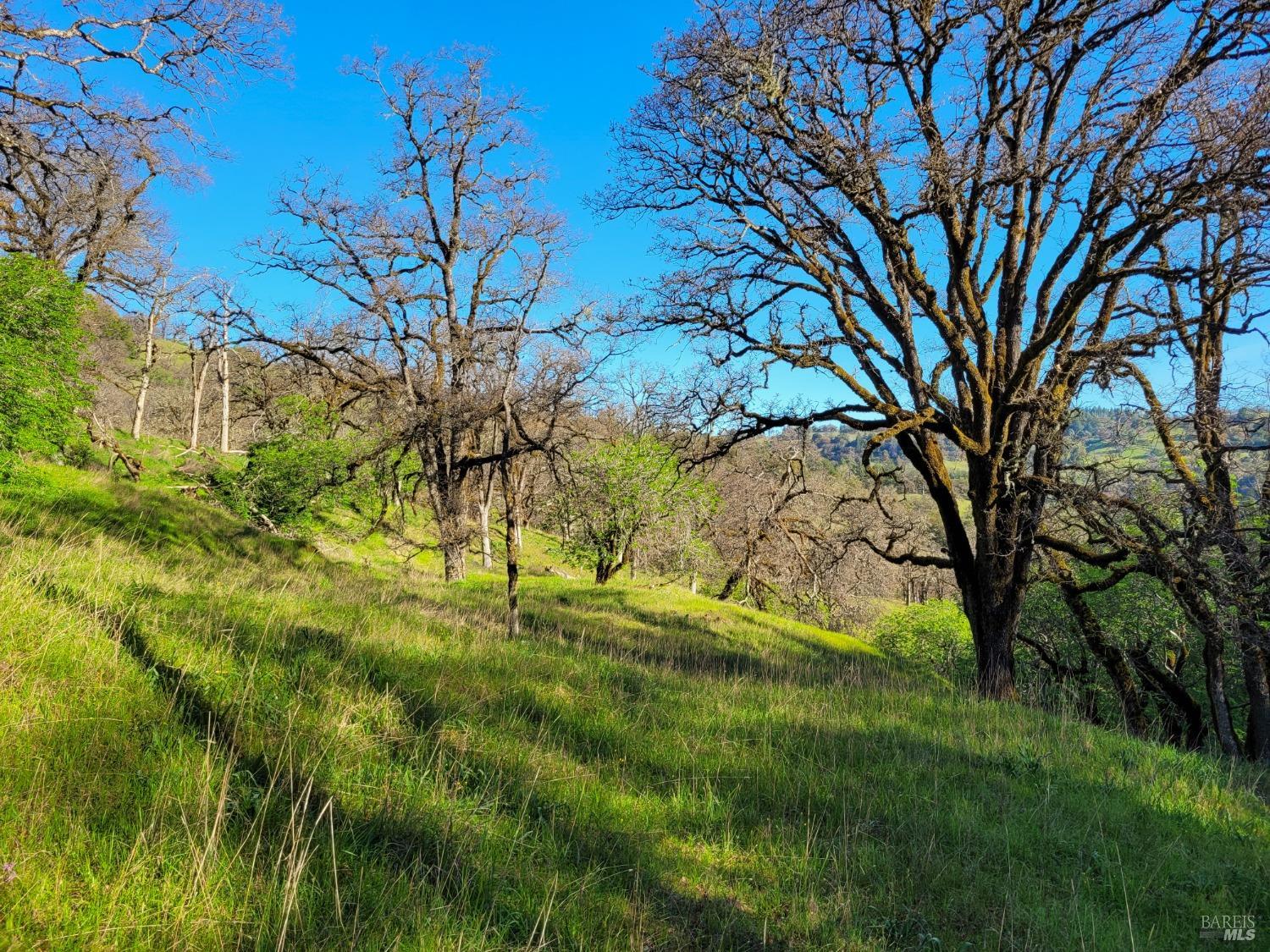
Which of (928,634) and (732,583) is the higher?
(732,583)

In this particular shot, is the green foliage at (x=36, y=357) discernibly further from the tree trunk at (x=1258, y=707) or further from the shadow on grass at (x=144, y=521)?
the tree trunk at (x=1258, y=707)

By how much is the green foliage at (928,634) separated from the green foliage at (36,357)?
28.2 metres

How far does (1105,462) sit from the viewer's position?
9.67m

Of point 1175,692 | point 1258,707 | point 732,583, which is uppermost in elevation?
point 1258,707

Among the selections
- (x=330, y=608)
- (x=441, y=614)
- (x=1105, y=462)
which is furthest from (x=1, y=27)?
(x=1105, y=462)

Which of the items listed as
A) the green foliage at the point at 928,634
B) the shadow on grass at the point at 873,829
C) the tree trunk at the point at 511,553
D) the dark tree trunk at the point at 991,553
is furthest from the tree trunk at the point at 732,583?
the shadow on grass at the point at 873,829

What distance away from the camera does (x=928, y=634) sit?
3241cm

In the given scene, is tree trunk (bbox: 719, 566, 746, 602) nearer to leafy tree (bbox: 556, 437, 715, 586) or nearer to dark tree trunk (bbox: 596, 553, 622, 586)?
leafy tree (bbox: 556, 437, 715, 586)

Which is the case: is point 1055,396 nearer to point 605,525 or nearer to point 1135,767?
point 1135,767

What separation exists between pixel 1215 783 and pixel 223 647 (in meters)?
8.39

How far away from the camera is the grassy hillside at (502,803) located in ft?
7.55

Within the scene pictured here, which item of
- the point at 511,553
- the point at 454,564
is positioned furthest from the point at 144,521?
the point at 454,564

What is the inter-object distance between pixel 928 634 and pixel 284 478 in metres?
30.6

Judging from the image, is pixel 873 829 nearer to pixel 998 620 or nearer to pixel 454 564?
pixel 998 620
